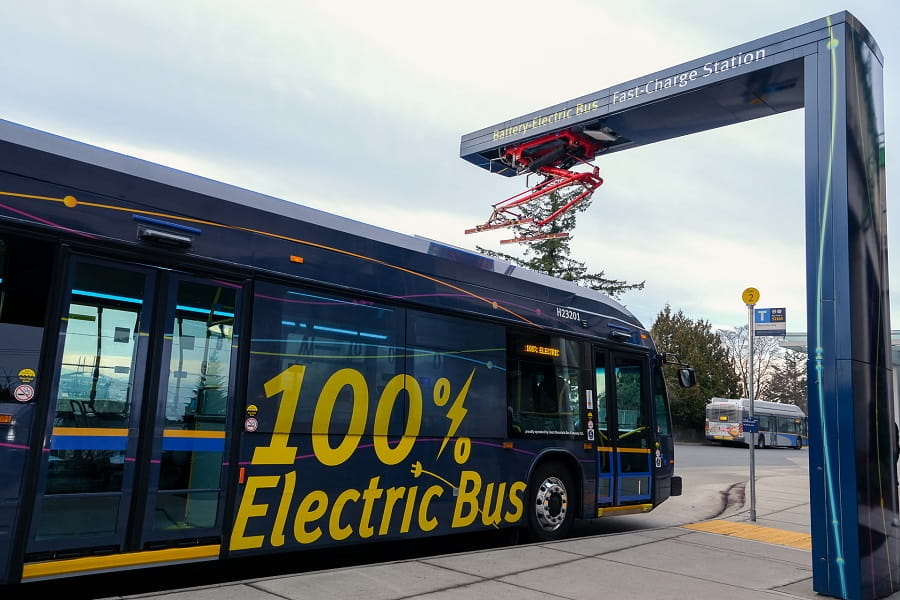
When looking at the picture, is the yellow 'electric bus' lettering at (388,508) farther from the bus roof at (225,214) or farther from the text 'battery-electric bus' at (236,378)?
the bus roof at (225,214)

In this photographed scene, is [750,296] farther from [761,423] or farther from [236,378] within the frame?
[761,423]

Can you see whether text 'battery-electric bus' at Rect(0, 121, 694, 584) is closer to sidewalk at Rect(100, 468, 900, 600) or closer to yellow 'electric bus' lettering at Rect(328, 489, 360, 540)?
yellow 'electric bus' lettering at Rect(328, 489, 360, 540)

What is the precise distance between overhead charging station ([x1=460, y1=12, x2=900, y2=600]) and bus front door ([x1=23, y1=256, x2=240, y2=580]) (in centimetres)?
518

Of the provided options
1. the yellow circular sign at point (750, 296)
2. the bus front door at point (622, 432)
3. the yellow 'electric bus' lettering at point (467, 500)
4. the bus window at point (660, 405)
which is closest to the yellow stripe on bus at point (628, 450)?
the bus front door at point (622, 432)

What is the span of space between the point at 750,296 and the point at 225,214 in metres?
9.01

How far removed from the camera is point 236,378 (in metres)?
5.95

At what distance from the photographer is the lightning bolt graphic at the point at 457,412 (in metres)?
7.61

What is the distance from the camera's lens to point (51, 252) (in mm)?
5039

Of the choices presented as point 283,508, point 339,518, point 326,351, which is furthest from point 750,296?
point 283,508

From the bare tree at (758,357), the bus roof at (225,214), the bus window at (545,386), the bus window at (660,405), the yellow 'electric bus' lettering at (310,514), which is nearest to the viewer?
the bus roof at (225,214)

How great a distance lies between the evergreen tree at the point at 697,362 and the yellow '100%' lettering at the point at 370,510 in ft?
158

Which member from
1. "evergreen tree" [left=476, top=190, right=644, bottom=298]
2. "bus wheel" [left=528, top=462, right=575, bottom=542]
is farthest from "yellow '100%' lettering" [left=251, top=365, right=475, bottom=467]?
"evergreen tree" [left=476, top=190, right=644, bottom=298]

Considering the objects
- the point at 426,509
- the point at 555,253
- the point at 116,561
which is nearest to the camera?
the point at 116,561

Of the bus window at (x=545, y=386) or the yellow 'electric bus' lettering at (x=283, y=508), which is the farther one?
the bus window at (x=545, y=386)
